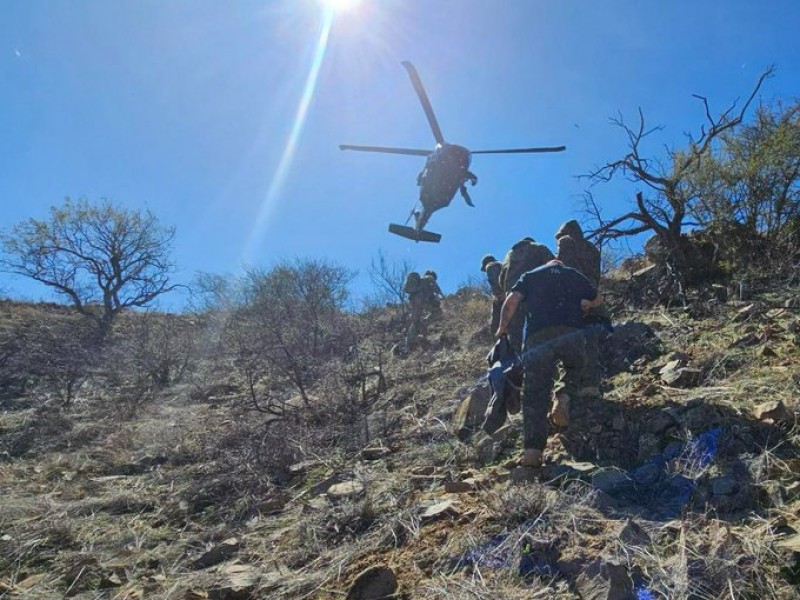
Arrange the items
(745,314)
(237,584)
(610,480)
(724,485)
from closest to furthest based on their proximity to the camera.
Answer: (724,485) → (237,584) → (610,480) → (745,314)

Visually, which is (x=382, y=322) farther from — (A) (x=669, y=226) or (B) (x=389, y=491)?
(B) (x=389, y=491)

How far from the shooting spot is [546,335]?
4.23 m

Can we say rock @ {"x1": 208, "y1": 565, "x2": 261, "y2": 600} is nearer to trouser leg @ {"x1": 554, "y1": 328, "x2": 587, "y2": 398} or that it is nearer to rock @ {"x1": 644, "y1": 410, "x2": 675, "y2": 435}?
trouser leg @ {"x1": 554, "y1": 328, "x2": 587, "y2": 398}

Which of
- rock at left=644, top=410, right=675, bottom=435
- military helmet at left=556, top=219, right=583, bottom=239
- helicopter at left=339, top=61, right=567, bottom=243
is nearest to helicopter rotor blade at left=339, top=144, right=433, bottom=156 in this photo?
helicopter at left=339, top=61, right=567, bottom=243

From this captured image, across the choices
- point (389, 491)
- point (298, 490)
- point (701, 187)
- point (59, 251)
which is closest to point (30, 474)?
point (298, 490)

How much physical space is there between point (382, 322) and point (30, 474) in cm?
1070

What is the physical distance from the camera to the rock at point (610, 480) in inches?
128

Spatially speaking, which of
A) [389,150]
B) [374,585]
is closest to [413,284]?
[389,150]

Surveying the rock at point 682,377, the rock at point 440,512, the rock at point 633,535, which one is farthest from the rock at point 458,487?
the rock at point 682,377

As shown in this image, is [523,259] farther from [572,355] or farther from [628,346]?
[572,355]

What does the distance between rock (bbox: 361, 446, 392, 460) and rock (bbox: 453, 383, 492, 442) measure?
0.70 meters

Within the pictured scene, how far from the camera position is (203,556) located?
11.7ft

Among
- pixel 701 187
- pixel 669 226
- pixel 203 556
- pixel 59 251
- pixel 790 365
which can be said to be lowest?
pixel 203 556

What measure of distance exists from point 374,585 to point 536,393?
1.97 meters
